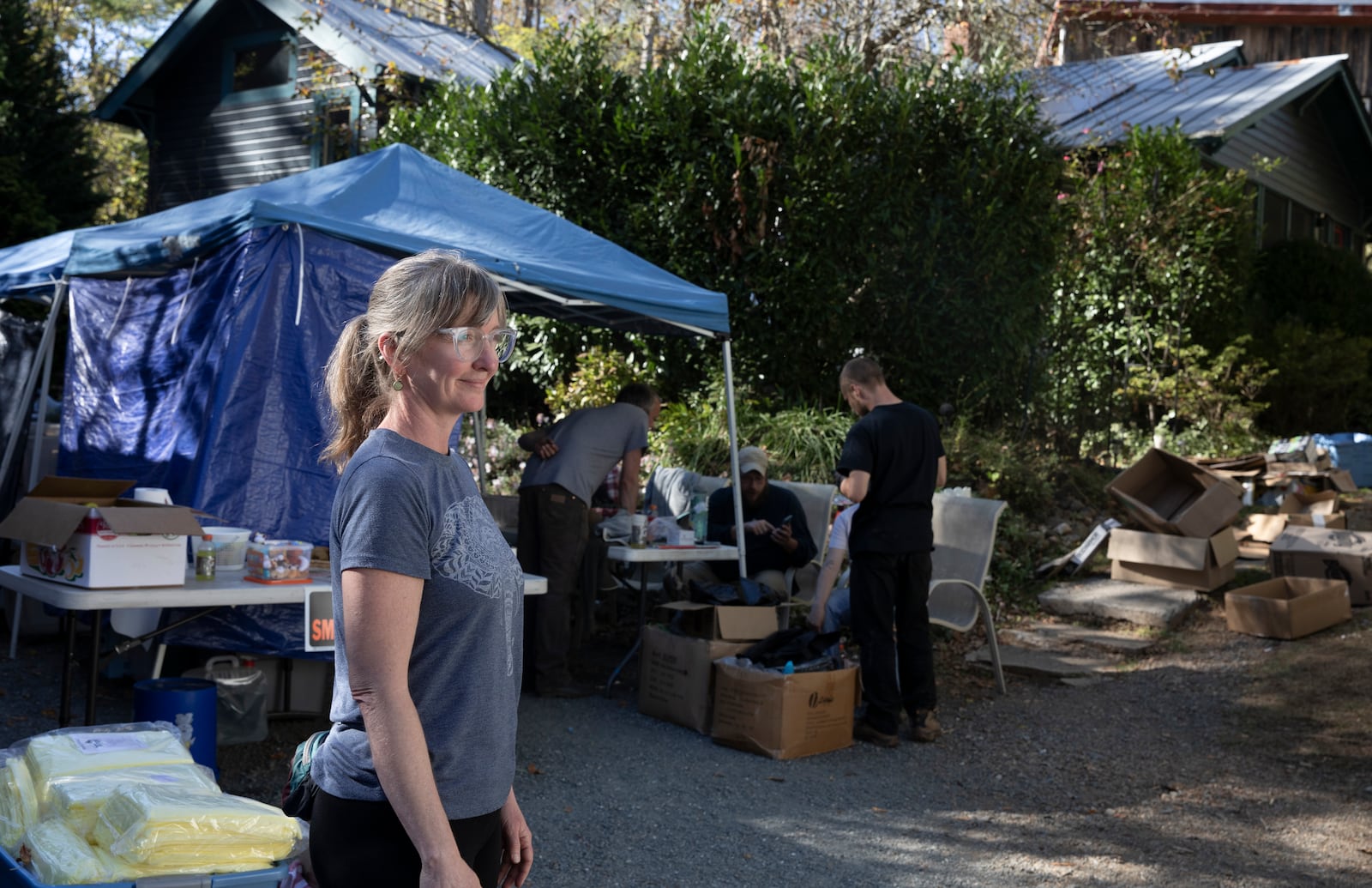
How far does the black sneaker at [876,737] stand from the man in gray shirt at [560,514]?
154 centimetres

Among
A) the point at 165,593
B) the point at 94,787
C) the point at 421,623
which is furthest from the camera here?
the point at 165,593

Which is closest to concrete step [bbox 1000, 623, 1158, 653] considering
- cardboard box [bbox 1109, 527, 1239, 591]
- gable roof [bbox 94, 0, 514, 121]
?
cardboard box [bbox 1109, 527, 1239, 591]

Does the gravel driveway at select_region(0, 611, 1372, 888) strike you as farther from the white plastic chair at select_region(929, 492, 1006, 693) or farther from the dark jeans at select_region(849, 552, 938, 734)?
the white plastic chair at select_region(929, 492, 1006, 693)

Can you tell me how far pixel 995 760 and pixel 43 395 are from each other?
5460 millimetres

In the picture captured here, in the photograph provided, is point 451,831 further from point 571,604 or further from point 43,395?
point 43,395

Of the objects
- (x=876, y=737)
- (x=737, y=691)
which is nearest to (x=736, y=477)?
(x=737, y=691)

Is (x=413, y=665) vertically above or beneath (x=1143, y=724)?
above

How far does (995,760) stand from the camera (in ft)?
18.6

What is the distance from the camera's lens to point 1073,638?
8.12m

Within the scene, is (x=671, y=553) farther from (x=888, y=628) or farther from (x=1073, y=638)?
(x=1073, y=638)

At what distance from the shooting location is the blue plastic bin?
43.7 ft

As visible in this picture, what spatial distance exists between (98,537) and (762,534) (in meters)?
4.17

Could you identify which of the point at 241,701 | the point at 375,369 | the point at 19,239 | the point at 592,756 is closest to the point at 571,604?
the point at 592,756

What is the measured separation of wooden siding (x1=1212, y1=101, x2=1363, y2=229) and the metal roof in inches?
22.0
